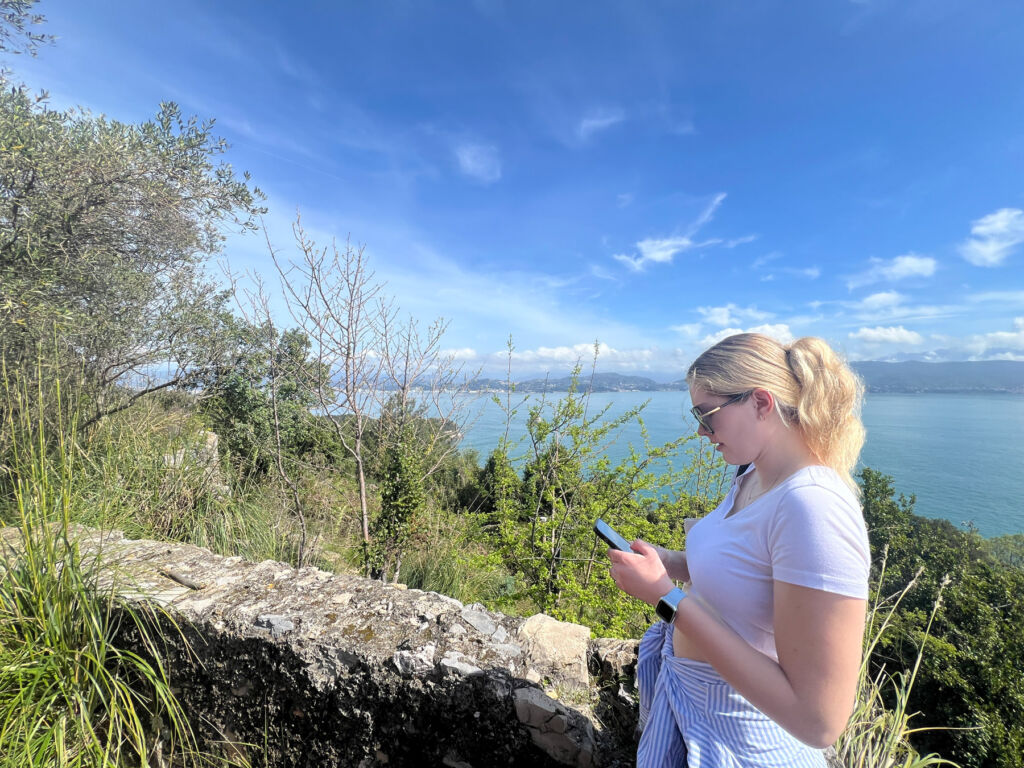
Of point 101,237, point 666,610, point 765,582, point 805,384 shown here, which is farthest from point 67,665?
point 101,237

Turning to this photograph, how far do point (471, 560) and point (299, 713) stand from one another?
121 inches

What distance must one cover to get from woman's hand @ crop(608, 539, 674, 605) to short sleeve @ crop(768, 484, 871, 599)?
263 mm

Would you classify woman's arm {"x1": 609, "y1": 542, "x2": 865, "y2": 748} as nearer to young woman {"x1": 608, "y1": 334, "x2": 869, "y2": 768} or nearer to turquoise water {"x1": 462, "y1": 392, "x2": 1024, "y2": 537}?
young woman {"x1": 608, "y1": 334, "x2": 869, "y2": 768}

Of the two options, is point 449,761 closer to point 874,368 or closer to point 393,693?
point 393,693

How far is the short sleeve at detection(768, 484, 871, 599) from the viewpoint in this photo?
0.89m

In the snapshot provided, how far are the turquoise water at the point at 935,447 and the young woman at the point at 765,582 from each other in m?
0.36

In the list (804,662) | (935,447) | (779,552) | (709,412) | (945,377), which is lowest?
(935,447)

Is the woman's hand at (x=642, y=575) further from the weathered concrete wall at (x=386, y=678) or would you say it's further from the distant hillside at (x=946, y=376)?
the distant hillside at (x=946, y=376)

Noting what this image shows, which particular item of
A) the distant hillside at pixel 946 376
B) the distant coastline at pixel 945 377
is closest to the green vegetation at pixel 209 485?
the distant coastline at pixel 945 377

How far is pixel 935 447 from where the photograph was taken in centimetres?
1373

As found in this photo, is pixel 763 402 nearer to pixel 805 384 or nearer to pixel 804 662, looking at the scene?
pixel 805 384

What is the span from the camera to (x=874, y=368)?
23594mm

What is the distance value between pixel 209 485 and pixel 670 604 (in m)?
5.00

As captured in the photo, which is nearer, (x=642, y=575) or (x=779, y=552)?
(x=779, y=552)
